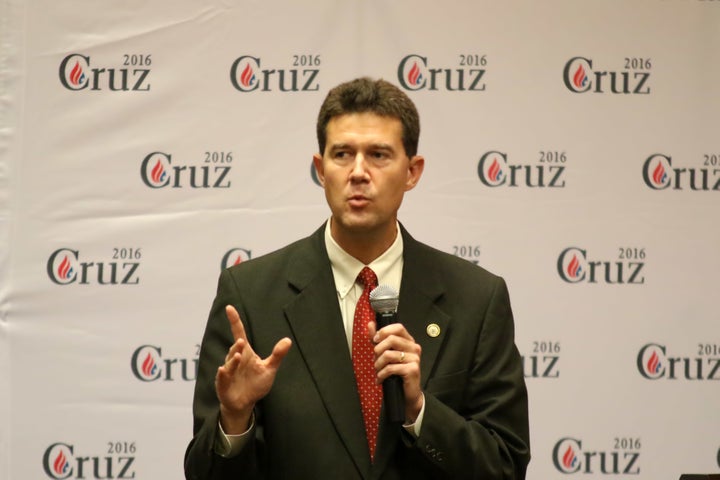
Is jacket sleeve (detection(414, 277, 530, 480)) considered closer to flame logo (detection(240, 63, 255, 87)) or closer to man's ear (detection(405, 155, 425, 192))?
man's ear (detection(405, 155, 425, 192))

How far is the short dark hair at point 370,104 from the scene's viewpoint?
9.18 feet

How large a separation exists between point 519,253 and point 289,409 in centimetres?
205

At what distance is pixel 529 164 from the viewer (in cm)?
439

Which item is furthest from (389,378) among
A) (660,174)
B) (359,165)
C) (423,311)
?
(660,174)

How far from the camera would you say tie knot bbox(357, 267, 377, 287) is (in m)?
2.78

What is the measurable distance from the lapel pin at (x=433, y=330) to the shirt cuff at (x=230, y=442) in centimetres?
55

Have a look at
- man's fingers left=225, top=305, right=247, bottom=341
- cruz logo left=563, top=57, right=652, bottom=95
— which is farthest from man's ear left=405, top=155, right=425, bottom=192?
cruz logo left=563, top=57, right=652, bottom=95

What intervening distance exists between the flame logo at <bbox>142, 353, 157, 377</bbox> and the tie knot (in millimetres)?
1839

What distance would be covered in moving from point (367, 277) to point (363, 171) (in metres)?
0.30

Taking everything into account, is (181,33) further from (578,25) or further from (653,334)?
(653,334)

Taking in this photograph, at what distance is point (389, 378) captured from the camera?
235 cm

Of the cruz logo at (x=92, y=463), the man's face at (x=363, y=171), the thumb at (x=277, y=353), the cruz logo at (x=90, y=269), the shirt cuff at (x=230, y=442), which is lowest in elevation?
the cruz logo at (x=92, y=463)

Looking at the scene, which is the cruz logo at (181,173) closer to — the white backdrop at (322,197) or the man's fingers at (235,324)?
the white backdrop at (322,197)

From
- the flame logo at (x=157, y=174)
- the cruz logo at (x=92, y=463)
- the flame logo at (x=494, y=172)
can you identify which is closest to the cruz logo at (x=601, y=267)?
the flame logo at (x=494, y=172)
